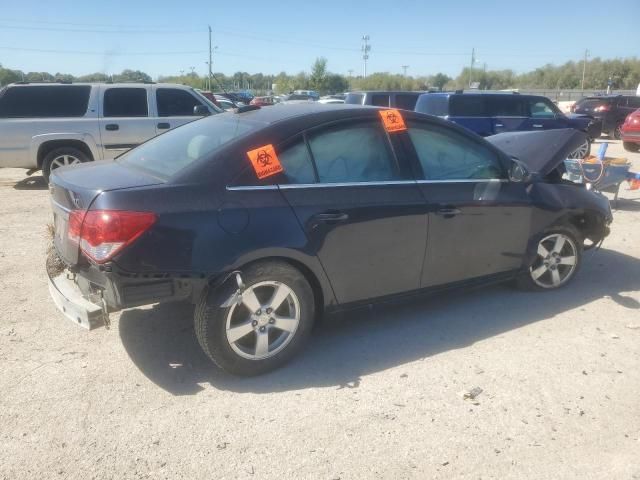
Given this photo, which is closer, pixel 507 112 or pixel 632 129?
pixel 507 112

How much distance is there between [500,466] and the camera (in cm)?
254

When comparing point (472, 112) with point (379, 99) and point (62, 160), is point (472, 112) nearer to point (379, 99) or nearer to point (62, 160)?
point (379, 99)

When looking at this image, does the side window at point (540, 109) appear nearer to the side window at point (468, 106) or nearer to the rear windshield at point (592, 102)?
the side window at point (468, 106)

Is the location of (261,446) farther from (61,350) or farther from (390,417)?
(61,350)

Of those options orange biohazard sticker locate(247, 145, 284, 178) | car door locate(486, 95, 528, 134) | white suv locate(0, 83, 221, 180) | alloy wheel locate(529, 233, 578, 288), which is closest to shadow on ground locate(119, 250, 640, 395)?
alloy wheel locate(529, 233, 578, 288)

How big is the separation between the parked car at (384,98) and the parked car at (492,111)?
1764 millimetres

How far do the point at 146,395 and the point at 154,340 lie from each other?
2.28 ft

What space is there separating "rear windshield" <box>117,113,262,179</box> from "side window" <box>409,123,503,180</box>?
4.09 ft

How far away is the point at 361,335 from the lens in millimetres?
3891

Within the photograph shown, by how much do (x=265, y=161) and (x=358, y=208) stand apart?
0.69 m

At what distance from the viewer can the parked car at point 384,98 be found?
572 inches

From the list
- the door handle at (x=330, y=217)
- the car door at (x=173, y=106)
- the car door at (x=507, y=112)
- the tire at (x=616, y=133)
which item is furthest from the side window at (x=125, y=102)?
the tire at (x=616, y=133)

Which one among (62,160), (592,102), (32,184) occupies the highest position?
(592,102)

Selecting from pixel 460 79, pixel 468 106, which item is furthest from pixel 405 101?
pixel 460 79
